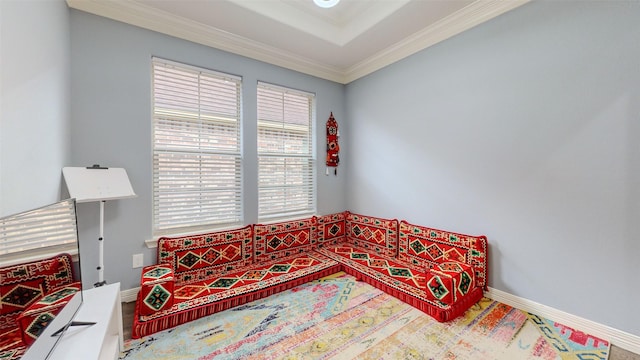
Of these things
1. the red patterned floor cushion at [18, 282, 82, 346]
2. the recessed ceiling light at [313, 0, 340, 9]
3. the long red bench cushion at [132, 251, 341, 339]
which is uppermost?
the recessed ceiling light at [313, 0, 340, 9]

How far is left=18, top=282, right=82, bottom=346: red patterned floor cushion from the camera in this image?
0.90m

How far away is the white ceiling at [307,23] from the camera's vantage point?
88.0 inches

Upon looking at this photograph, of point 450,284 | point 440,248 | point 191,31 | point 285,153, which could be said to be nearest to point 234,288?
point 285,153

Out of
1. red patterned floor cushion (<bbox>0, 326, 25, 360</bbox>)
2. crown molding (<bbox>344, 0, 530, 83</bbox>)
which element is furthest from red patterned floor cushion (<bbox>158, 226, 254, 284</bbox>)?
crown molding (<bbox>344, 0, 530, 83</bbox>)

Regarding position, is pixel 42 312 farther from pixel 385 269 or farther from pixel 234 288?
pixel 385 269

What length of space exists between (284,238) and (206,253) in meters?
0.91

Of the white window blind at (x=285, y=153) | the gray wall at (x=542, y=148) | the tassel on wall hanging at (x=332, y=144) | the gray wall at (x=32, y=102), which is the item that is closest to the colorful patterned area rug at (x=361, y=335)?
the gray wall at (x=542, y=148)

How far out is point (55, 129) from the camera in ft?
5.74

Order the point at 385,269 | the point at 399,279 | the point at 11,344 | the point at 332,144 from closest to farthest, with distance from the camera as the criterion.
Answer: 1. the point at 11,344
2. the point at 399,279
3. the point at 385,269
4. the point at 332,144

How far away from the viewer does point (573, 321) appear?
6.15 ft

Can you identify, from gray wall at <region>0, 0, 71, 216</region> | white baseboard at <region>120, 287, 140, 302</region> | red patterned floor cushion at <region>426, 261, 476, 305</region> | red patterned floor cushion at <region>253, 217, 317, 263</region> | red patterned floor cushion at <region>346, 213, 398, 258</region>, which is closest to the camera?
gray wall at <region>0, 0, 71, 216</region>

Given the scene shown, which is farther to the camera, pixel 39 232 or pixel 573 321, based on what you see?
pixel 573 321

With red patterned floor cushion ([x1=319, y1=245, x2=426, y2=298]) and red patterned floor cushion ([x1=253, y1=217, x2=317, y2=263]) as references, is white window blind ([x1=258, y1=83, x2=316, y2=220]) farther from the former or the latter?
red patterned floor cushion ([x1=319, y1=245, x2=426, y2=298])

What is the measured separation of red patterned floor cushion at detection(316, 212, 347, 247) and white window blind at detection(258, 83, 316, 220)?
0.26 metres
